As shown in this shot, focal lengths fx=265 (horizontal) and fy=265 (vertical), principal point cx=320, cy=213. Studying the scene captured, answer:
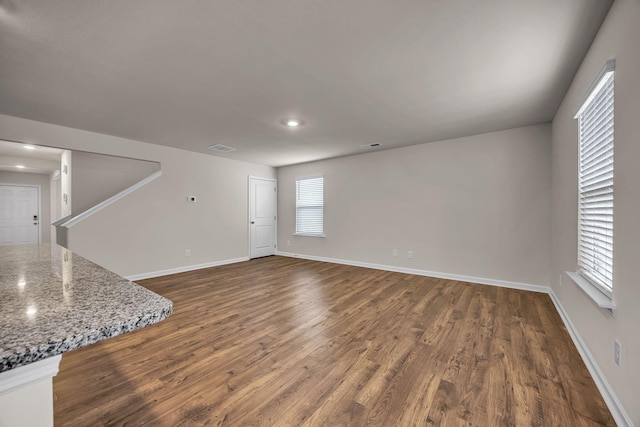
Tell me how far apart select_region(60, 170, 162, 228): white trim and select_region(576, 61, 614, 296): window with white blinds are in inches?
223

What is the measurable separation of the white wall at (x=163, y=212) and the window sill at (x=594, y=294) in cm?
559

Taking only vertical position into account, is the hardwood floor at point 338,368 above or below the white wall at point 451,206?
below

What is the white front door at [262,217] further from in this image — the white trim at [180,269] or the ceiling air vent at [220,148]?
the ceiling air vent at [220,148]

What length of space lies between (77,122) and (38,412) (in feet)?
14.1

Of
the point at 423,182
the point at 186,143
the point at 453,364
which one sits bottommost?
the point at 453,364

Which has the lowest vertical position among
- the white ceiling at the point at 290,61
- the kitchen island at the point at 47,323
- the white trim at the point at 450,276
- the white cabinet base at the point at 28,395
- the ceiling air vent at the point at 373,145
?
the white trim at the point at 450,276

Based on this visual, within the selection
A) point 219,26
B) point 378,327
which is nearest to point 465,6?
point 219,26

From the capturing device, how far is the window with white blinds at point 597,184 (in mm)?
1754

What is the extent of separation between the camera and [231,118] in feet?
11.3

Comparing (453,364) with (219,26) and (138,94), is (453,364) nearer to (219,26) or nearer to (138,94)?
(219,26)

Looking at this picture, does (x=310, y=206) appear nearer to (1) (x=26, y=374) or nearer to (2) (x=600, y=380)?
(2) (x=600, y=380)

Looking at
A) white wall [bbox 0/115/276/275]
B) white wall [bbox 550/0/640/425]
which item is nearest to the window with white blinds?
white wall [bbox 550/0/640/425]

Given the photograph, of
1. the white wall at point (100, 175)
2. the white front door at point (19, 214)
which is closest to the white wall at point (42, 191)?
the white front door at point (19, 214)

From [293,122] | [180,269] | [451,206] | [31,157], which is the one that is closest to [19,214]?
[31,157]
